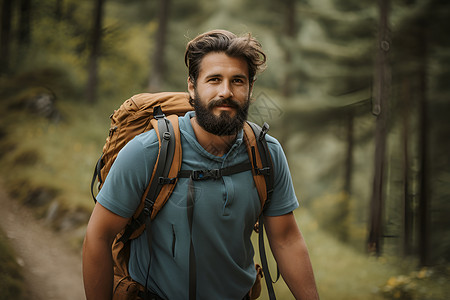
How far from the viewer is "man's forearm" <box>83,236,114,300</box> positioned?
1.91m

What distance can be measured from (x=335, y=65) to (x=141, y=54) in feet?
21.5

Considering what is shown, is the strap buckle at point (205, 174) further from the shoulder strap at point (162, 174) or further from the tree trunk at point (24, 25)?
the tree trunk at point (24, 25)

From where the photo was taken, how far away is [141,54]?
13695mm

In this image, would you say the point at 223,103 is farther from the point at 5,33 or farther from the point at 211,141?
the point at 5,33

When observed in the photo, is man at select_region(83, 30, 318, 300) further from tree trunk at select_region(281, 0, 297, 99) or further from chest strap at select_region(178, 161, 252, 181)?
tree trunk at select_region(281, 0, 297, 99)

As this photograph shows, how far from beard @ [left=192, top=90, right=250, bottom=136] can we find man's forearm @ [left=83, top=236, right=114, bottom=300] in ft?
2.54

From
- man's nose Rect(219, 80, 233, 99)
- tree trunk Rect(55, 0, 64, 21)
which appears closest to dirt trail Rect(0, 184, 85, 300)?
man's nose Rect(219, 80, 233, 99)

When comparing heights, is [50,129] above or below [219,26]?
below

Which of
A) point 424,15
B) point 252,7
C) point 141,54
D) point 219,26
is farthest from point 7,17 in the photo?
point 424,15

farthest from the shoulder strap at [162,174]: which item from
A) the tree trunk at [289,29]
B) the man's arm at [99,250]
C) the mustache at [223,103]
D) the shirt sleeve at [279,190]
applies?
the tree trunk at [289,29]

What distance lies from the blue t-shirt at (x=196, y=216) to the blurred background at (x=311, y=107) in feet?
11.1

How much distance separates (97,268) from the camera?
1947mm

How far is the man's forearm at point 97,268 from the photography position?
191 centimetres

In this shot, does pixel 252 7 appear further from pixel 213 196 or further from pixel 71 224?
pixel 213 196
